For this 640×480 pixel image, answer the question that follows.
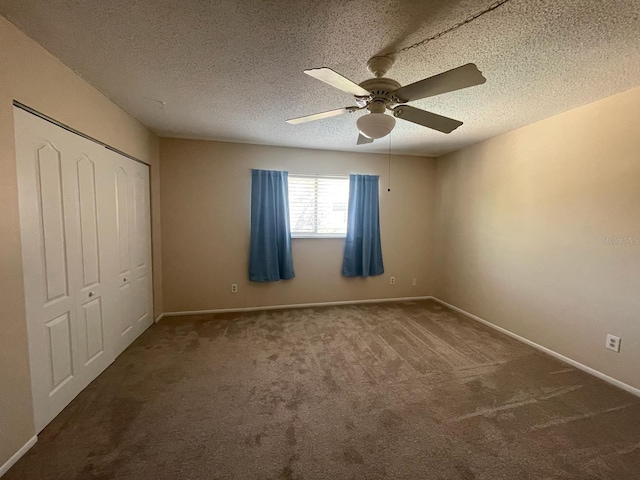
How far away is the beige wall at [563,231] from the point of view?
2.04 m

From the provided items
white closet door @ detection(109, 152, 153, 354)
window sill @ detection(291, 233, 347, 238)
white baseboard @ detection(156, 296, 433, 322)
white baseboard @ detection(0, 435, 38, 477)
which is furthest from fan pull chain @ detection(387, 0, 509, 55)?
white baseboard @ detection(156, 296, 433, 322)

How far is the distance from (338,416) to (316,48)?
7.60 feet

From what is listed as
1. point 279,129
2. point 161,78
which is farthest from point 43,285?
point 279,129

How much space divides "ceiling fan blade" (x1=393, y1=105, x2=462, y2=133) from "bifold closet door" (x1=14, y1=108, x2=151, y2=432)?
218 centimetres

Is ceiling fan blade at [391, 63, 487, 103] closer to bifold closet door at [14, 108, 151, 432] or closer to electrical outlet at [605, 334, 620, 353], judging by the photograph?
bifold closet door at [14, 108, 151, 432]

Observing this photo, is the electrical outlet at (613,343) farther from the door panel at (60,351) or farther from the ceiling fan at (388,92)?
the door panel at (60,351)

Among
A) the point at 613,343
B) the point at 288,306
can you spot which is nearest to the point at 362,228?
the point at 288,306

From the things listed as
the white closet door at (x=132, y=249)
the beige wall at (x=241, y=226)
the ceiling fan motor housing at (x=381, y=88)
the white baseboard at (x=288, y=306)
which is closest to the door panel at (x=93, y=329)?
the white closet door at (x=132, y=249)

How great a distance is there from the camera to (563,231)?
8.07 ft

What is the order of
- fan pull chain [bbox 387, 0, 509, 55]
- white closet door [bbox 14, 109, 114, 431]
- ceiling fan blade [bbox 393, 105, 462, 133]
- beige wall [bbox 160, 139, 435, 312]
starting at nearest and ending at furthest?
fan pull chain [bbox 387, 0, 509, 55] → white closet door [bbox 14, 109, 114, 431] → ceiling fan blade [bbox 393, 105, 462, 133] → beige wall [bbox 160, 139, 435, 312]

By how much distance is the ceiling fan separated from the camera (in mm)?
1289

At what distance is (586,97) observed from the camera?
2.12 metres

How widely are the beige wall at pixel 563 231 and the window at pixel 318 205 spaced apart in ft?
5.71

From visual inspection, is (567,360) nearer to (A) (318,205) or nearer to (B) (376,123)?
(B) (376,123)
